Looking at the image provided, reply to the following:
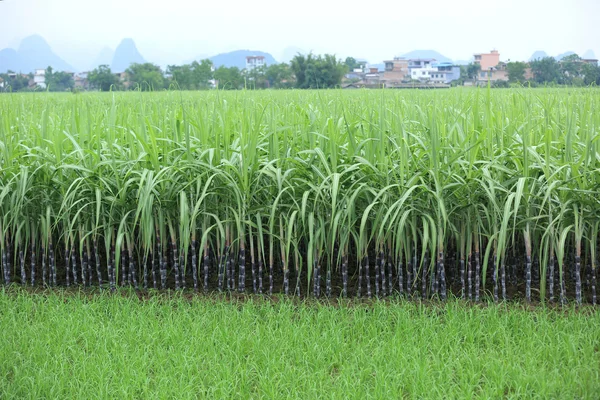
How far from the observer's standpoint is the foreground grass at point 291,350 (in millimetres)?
2566

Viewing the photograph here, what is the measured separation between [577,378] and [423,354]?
25.5 inches

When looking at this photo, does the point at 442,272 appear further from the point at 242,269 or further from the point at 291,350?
the point at 242,269

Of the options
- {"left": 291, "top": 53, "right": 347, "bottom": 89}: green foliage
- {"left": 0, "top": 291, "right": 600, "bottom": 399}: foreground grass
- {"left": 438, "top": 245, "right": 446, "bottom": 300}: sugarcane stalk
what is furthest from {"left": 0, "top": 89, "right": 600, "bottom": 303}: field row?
{"left": 291, "top": 53, "right": 347, "bottom": 89}: green foliage

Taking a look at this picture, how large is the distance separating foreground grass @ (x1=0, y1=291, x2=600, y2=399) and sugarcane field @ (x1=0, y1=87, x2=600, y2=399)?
1 cm

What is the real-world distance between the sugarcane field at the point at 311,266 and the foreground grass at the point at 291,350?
0.01 meters

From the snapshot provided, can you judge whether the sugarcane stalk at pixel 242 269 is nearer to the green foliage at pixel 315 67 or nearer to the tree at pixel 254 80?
the tree at pixel 254 80

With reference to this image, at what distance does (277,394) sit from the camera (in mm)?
2520

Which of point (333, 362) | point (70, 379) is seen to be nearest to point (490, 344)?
point (333, 362)

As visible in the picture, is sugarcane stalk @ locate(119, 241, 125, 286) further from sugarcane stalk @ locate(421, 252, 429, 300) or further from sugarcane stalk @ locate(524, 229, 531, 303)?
sugarcane stalk @ locate(524, 229, 531, 303)

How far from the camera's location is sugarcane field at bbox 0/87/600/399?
106 inches

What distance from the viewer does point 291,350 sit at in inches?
113

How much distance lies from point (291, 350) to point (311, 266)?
60 centimetres

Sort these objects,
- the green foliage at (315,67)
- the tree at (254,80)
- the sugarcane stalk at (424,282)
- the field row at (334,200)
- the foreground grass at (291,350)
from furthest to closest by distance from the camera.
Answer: the green foliage at (315,67), the tree at (254,80), the sugarcane stalk at (424,282), the field row at (334,200), the foreground grass at (291,350)

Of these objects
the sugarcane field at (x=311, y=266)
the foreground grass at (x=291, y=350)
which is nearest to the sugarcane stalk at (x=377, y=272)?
the sugarcane field at (x=311, y=266)
